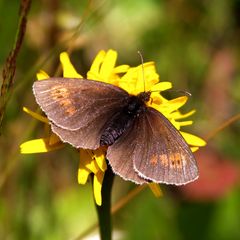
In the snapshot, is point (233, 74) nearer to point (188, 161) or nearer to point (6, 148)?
point (6, 148)

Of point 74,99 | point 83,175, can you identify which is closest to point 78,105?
point 74,99

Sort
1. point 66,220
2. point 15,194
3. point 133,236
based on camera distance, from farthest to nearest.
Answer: point 66,220 → point 15,194 → point 133,236

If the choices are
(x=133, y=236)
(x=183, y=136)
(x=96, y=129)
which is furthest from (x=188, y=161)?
(x=133, y=236)

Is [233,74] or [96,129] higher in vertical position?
[96,129]

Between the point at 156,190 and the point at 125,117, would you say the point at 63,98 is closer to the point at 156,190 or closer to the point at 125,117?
the point at 125,117

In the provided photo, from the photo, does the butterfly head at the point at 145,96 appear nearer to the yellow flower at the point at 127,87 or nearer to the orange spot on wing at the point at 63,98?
the yellow flower at the point at 127,87
